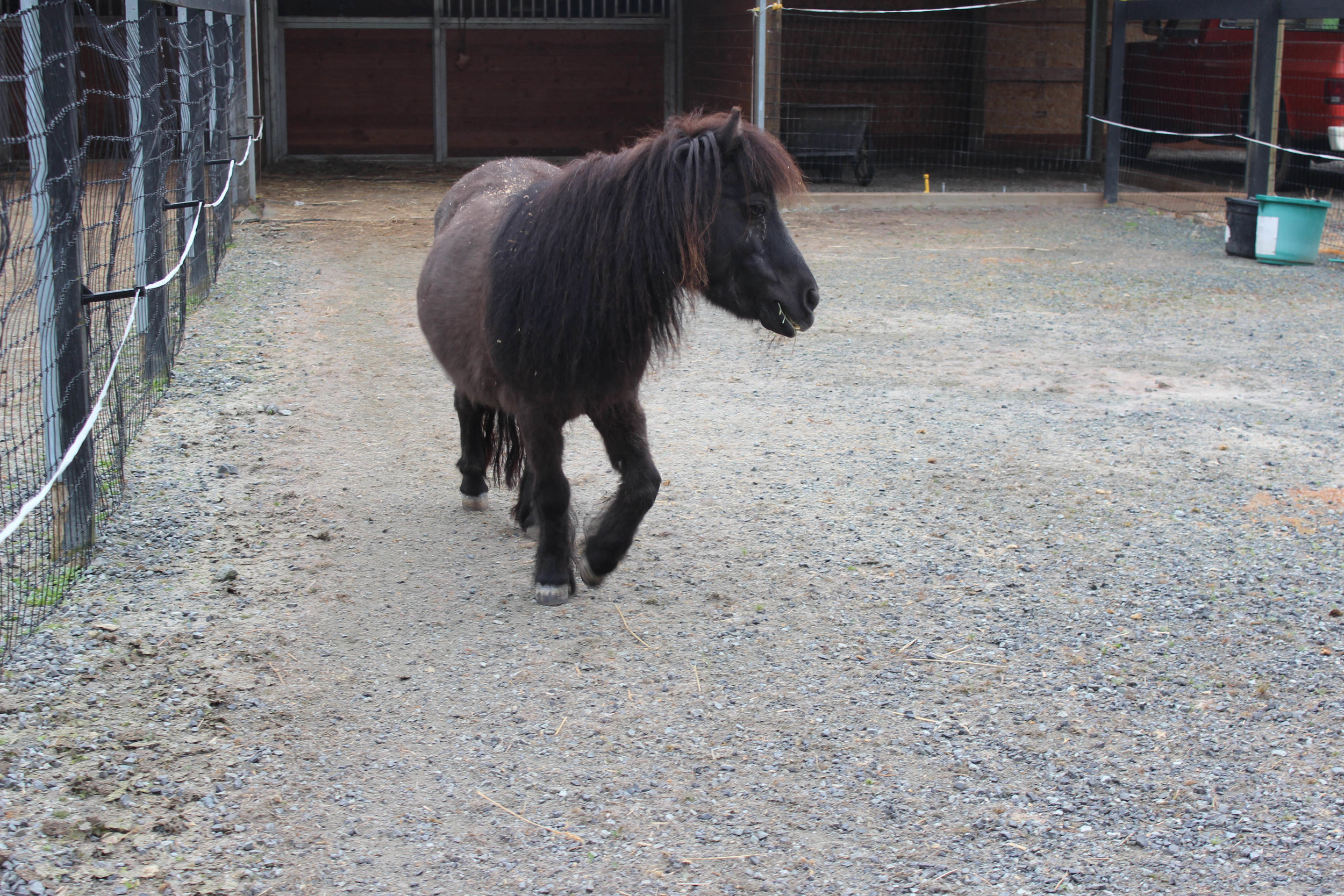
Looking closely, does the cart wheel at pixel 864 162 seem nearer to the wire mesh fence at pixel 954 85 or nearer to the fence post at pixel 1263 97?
the wire mesh fence at pixel 954 85

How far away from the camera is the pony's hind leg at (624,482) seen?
374 centimetres

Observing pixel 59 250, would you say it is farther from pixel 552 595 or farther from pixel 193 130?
pixel 193 130

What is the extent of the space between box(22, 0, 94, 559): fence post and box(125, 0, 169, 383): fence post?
182 centimetres

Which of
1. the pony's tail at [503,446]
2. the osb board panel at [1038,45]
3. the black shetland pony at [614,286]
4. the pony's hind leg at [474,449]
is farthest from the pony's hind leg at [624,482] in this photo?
the osb board panel at [1038,45]

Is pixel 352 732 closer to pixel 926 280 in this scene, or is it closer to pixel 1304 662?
pixel 1304 662

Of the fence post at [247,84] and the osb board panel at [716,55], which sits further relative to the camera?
the osb board panel at [716,55]

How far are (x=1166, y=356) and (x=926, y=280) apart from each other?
247 centimetres

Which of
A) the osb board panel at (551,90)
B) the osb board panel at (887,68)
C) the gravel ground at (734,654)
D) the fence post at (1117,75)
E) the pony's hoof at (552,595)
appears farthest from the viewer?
the osb board panel at (887,68)

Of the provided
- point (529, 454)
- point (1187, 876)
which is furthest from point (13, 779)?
point (1187, 876)

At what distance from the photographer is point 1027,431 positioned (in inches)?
219

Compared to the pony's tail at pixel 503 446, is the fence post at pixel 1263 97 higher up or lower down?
higher up

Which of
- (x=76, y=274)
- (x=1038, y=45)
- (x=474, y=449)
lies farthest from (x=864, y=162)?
(x=76, y=274)

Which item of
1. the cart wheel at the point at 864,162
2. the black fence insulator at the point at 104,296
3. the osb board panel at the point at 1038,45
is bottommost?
the black fence insulator at the point at 104,296

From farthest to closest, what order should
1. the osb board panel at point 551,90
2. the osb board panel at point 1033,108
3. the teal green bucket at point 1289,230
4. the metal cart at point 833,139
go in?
the osb board panel at point 551,90 < the osb board panel at point 1033,108 < the metal cart at point 833,139 < the teal green bucket at point 1289,230
